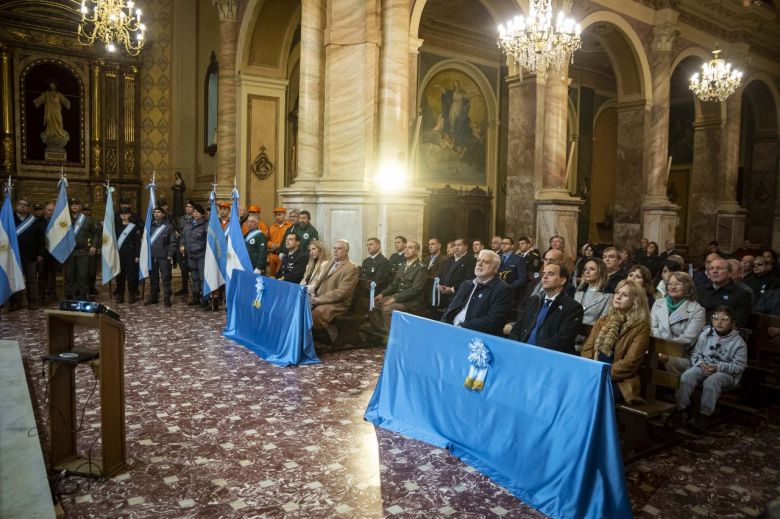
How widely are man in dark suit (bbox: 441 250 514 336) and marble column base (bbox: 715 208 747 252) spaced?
1438cm

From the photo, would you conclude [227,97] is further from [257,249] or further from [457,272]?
[457,272]

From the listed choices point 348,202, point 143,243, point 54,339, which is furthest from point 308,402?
point 143,243

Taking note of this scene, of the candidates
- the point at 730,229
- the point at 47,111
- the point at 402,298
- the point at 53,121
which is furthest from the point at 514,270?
the point at 47,111

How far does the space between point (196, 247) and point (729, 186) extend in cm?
1486

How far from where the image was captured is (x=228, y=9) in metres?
13.3

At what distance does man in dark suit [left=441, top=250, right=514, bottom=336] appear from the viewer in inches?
204

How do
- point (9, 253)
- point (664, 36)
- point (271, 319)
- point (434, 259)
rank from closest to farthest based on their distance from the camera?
1. point (271, 319)
2. point (9, 253)
3. point (434, 259)
4. point (664, 36)

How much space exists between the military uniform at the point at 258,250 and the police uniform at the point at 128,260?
6.85 ft

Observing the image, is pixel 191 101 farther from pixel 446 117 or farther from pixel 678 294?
pixel 678 294

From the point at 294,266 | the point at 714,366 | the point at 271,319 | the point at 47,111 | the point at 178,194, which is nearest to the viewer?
the point at 714,366

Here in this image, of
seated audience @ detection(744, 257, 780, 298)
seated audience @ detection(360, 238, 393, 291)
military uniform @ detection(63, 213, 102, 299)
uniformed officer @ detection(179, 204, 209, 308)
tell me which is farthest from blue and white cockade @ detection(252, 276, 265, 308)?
seated audience @ detection(744, 257, 780, 298)

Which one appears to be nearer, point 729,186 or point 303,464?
point 303,464

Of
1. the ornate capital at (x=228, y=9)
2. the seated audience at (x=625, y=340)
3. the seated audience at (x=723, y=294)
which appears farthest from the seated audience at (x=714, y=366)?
the ornate capital at (x=228, y=9)

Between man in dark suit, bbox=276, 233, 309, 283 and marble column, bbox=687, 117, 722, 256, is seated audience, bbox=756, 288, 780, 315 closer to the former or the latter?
man in dark suit, bbox=276, 233, 309, 283
